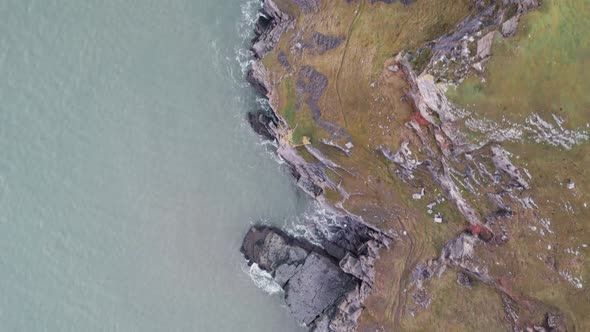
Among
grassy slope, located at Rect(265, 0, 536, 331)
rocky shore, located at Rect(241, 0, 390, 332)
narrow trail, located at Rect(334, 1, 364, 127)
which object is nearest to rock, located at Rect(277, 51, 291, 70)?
grassy slope, located at Rect(265, 0, 536, 331)

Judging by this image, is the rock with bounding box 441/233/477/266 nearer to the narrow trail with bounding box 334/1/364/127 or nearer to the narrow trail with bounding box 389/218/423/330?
the narrow trail with bounding box 389/218/423/330

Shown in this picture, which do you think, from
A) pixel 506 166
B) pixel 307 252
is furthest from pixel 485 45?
pixel 307 252

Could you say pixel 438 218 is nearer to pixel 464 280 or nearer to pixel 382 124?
pixel 464 280

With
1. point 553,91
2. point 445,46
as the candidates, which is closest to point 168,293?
point 445,46

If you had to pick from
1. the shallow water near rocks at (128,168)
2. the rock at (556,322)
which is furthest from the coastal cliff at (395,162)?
the shallow water near rocks at (128,168)

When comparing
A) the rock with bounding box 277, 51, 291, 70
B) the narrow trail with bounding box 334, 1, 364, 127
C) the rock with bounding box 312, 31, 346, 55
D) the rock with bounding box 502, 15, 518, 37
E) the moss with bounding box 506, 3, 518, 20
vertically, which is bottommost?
the rock with bounding box 502, 15, 518, 37
